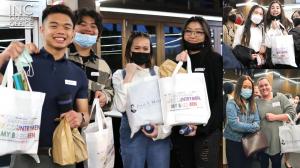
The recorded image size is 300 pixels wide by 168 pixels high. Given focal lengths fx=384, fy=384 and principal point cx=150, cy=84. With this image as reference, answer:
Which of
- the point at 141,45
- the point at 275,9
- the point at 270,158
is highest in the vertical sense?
the point at 275,9

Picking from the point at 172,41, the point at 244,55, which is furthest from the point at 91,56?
the point at 244,55

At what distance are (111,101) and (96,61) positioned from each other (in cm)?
36

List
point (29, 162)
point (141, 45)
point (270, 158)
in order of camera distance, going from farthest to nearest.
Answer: point (270, 158) < point (141, 45) < point (29, 162)

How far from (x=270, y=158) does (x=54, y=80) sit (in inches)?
80.4

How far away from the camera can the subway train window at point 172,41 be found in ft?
11.1

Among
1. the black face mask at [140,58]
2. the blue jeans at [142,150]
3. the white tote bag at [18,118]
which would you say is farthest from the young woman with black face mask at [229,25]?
the white tote bag at [18,118]

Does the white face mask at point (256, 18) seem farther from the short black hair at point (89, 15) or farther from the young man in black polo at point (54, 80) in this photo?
the young man in black polo at point (54, 80)

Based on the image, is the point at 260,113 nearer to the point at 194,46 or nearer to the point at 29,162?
the point at 194,46

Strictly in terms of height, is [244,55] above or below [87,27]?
below

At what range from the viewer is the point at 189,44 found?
3.28 metres

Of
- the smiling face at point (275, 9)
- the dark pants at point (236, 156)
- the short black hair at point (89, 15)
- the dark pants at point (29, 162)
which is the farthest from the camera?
the dark pants at point (236, 156)

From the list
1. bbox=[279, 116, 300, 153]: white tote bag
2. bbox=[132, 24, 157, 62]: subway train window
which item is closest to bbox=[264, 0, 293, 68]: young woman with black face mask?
bbox=[279, 116, 300, 153]: white tote bag

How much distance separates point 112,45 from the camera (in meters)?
3.40

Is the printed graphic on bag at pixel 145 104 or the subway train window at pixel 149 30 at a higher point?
the subway train window at pixel 149 30
